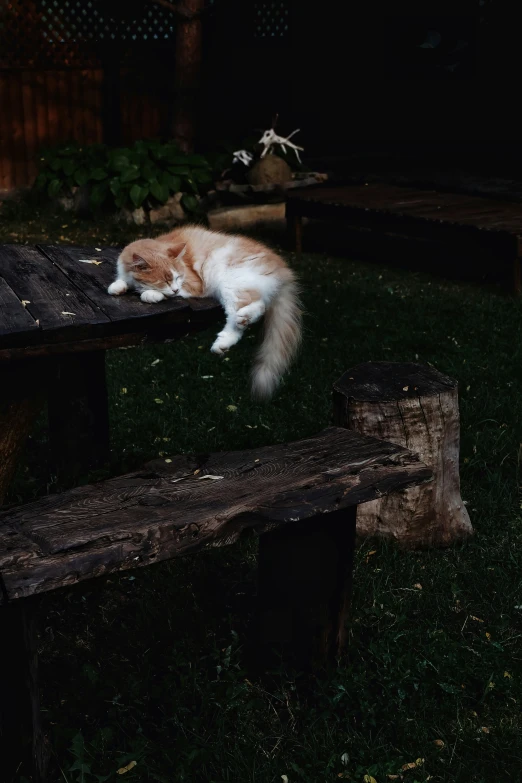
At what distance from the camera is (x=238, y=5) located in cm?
1121

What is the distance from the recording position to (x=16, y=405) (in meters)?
3.55

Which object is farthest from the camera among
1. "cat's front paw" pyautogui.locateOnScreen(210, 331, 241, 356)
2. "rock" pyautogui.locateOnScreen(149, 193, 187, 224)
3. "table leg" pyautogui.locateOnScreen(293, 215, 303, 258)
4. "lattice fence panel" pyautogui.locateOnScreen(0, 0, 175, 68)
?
"lattice fence panel" pyautogui.locateOnScreen(0, 0, 175, 68)

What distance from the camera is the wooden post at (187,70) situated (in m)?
9.56

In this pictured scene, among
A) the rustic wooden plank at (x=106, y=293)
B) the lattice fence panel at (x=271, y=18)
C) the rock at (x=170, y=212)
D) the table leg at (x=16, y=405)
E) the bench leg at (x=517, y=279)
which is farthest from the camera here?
the lattice fence panel at (x=271, y=18)

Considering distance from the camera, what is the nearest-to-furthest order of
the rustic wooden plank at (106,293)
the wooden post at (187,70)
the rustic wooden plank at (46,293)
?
the rustic wooden plank at (46,293), the rustic wooden plank at (106,293), the wooden post at (187,70)

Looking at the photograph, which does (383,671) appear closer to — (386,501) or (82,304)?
(386,501)

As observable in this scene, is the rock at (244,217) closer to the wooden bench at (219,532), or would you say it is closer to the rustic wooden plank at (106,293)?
the rustic wooden plank at (106,293)

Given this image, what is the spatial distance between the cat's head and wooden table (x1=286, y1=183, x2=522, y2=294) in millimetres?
4466

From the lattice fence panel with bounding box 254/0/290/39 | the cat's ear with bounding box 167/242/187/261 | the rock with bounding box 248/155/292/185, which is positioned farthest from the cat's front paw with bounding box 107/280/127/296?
the lattice fence panel with bounding box 254/0/290/39

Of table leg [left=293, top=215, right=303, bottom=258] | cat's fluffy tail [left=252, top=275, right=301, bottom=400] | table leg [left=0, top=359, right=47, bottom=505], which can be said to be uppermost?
cat's fluffy tail [left=252, top=275, right=301, bottom=400]

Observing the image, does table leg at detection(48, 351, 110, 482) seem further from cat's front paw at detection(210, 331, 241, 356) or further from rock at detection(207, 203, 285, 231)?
rock at detection(207, 203, 285, 231)

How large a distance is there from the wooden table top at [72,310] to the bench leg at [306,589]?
78 cm

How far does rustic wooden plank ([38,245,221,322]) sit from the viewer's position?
2.96 meters

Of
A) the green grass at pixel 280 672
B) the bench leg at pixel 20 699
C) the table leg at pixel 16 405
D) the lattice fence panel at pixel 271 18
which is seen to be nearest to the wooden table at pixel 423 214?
the green grass at pixel 280 672
